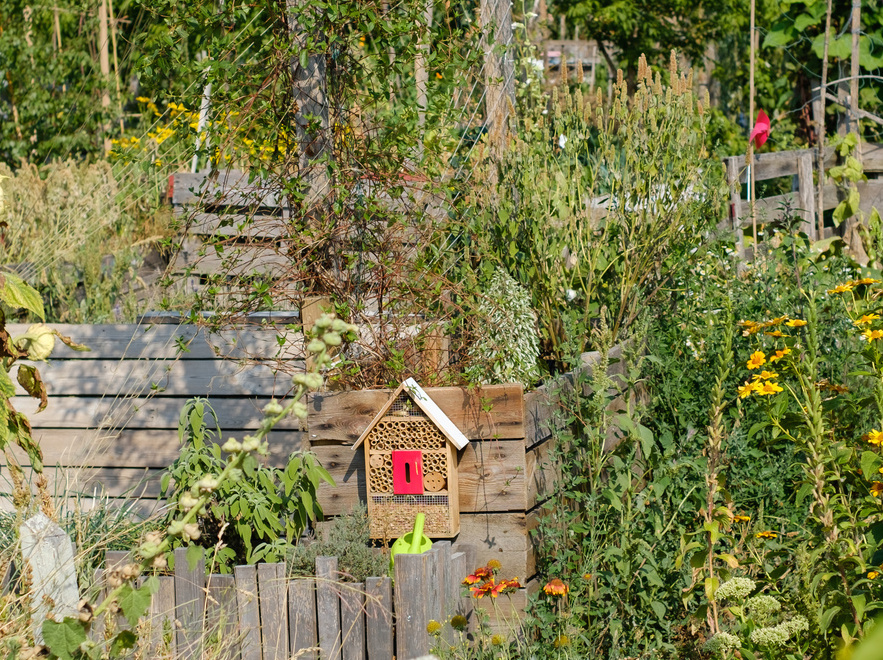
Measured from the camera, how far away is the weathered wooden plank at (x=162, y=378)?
157 inches

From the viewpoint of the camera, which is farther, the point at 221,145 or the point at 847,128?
the point at 847,128

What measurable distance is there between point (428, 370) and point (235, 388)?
117cm

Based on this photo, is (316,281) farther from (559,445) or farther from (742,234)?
(742,234)

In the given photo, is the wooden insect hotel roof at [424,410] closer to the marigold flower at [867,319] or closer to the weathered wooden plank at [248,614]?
the weathered wooden plank at [248,614]

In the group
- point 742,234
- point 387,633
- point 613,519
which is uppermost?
point 742,234

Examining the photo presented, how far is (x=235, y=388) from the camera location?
400 cm

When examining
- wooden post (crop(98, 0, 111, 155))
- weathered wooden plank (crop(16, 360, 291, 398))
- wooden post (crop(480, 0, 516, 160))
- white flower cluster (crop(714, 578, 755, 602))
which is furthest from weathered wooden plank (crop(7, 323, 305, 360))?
wooden post (crop(98, 0, 111, 155))

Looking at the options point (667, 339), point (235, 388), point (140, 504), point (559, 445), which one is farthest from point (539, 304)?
point (140, 504)

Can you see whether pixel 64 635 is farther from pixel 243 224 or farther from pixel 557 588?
pixel 243 224

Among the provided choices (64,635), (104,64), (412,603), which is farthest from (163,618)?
(104,64)

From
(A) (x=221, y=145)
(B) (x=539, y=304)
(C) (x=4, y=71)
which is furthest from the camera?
(C) (x=4, y=71)

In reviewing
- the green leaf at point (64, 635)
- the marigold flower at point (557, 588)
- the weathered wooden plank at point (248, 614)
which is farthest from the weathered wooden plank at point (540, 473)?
the green leaf at point (64, 635)

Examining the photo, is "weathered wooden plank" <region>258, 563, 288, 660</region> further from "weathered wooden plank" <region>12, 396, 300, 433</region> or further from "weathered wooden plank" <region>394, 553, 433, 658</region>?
"weathered wooden plank" <region>12, 396, 300, 433</region>

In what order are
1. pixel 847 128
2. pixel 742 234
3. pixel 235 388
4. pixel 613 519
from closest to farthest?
pixel 613 519 < pixel 235 388 < pixel 742 234 < pixel 847 128
